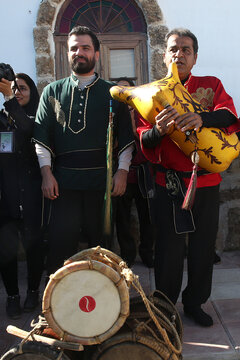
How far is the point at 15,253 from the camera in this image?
2.77 meters

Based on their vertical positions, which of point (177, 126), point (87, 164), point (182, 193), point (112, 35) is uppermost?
point (112, 35)

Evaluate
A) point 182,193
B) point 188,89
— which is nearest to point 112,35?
point 188,89

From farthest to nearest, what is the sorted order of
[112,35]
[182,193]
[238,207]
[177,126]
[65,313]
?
[112,35] → [238,207] → [182,193] → [177,126] → [65,313]

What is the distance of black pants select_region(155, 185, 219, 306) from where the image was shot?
2418mm

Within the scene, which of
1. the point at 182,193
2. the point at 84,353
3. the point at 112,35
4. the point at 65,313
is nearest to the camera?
the point at 65,313

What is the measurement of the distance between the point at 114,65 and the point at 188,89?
2893 millimetres

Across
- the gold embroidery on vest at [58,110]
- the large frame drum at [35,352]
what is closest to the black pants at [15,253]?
the gold embroidery on vest at [58,110]

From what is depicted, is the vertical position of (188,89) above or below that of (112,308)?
above

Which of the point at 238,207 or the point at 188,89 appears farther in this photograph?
the point at 238,207

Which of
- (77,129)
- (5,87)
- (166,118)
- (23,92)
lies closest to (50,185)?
(77,129)

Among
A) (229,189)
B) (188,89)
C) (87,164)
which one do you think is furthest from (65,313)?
(229,189)

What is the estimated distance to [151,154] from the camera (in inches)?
93.0

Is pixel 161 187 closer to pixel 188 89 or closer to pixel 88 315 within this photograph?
pixel 188 89

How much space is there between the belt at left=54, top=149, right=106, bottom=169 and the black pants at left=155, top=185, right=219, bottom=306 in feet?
1.35
